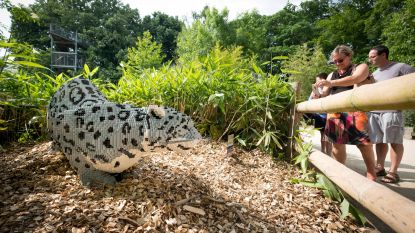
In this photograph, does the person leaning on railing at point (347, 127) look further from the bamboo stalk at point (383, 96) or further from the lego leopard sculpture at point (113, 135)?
the lego leopard sculpture at point (113, 135)

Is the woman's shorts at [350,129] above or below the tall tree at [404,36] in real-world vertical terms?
below

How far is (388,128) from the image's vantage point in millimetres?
2637

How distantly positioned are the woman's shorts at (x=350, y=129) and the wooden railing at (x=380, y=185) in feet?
3.21

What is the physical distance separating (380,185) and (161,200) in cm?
114

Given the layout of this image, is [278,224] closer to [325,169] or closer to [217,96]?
[325,169]

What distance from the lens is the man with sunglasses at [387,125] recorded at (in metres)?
2.56

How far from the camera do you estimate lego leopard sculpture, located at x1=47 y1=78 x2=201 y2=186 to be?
147 centimetres

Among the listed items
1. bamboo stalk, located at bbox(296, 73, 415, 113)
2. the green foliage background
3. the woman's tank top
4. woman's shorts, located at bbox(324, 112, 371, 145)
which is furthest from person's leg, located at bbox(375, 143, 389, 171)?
bamboo stalk, located at bbox(296, 73, 415, 113)

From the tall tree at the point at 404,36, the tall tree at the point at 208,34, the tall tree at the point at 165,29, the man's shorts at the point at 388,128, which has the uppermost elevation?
the tall tree at the point at 165,29

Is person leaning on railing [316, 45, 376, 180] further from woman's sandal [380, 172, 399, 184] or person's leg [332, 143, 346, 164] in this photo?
woman's sandal [380, 172, 399, 184]

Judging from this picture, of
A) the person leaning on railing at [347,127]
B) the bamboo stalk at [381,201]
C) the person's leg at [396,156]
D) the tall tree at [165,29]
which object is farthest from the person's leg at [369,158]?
the tall tree at [165,29]

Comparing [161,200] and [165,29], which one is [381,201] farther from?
[165,29]

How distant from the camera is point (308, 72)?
14.8 metres

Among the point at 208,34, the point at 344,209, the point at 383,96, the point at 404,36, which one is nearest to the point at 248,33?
the point at 208,34
